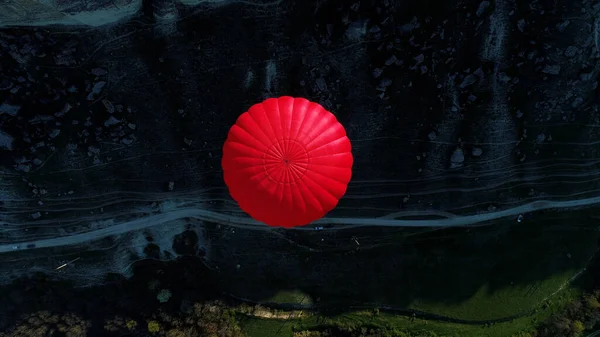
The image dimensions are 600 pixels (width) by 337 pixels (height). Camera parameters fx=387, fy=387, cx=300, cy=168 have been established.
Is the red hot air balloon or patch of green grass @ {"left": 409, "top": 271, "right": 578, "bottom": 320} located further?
patch of green grass @ {"left": 409, "top": 271, "right": 578, "bottom": 320}

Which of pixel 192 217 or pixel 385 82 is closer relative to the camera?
pixel 385 82

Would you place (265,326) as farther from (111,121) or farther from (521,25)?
(521,25)

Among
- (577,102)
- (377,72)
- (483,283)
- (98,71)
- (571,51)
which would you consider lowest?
(483,283)

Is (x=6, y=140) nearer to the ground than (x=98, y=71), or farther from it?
nearer to the ground

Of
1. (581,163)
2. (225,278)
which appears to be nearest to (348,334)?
(225,278)

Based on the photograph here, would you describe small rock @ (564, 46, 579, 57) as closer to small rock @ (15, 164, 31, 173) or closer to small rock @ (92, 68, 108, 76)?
small rock @ (92, 68, 108, 76)

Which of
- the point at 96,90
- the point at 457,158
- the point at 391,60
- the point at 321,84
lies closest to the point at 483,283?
the point at 457,158

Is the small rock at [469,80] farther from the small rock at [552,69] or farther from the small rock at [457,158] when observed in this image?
the small rock at [552,69]

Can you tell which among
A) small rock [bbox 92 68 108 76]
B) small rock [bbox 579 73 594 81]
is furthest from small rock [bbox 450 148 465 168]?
small rock [bbox 92 68 108 76]

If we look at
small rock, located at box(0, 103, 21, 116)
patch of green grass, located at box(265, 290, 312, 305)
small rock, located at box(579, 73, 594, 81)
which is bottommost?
patch of green grass, located at box(265, 290, 312, 305)

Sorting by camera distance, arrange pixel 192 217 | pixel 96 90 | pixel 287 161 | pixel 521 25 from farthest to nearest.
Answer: pixel 192 217 < pixel 96 90 < pixel 521 25 < pixel 287 161
